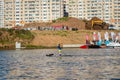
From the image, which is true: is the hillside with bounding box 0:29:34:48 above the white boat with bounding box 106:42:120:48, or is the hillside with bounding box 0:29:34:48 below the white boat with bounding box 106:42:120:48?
above

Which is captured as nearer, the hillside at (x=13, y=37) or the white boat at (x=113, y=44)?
the white boat at (x=113, y=44)

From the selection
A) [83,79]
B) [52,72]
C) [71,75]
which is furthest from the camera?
[52,72]

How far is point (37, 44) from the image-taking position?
19288 cm

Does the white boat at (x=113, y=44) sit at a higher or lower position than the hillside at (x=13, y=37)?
lower

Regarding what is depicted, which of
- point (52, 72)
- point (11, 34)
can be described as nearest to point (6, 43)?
point (11, 34)

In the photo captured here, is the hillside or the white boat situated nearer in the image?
the white boat

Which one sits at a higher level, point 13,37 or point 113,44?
A: point 13,37

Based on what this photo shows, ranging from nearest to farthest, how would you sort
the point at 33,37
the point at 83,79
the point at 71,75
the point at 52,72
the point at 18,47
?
the point at 83,79
the point at 71,75
the point at 52,72
the point at 18,47
the point at 33,37

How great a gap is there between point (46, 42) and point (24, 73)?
139423mm

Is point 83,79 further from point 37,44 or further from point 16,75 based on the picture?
point 37,44

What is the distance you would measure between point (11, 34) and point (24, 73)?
5423 inches

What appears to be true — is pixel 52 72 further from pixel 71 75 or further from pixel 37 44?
pixel 37 44

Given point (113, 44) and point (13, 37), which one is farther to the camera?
point (13, 37)

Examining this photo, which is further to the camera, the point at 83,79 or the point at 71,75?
the point at 71,75
